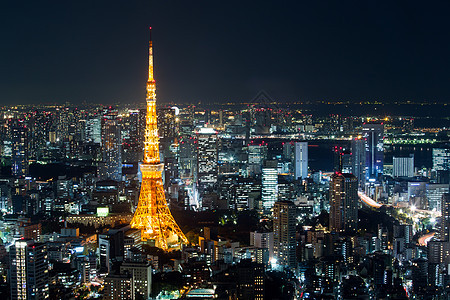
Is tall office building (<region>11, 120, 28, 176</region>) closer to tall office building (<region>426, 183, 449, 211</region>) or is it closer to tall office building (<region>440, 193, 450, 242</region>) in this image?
tall office building (<region>426, 183, 449, 211</region>)

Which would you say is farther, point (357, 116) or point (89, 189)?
point (357, 116)

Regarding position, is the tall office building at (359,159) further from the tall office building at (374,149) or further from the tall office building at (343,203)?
the tall office building at (343,203)

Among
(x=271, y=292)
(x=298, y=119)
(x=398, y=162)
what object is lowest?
(x=271, y=292)

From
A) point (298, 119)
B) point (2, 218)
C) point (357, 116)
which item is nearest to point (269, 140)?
point (298, 119)

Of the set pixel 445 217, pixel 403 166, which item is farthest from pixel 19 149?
pixel 445 217

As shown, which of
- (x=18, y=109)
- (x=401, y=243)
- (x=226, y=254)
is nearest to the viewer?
(x=226, y=254)

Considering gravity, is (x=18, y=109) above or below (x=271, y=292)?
above

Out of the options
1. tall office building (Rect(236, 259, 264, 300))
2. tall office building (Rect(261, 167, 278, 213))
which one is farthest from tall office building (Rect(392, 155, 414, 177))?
tall office building (Rect(236, 259, 264, 300))

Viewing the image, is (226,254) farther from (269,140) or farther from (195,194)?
(269,140)
